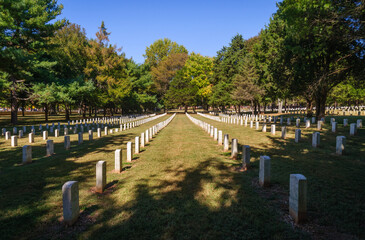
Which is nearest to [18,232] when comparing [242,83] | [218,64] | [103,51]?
[242,83]

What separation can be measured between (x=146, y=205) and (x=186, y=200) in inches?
36.1

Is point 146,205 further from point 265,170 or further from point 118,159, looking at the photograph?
point 265,170

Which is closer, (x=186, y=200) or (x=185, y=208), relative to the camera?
(x=185, y=208)

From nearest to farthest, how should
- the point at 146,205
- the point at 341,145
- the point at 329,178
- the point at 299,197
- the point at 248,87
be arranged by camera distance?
the point at 299,197 → the point at 146,205 → the point at 329,178 → the point at 341,145 → the point at 248,87

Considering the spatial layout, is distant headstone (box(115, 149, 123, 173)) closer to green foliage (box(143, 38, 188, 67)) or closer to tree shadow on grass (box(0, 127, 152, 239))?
tree shadow on grass (box(0, 127, 152, 239))

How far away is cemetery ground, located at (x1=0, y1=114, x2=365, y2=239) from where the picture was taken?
351 cm

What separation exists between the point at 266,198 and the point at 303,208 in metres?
1.11

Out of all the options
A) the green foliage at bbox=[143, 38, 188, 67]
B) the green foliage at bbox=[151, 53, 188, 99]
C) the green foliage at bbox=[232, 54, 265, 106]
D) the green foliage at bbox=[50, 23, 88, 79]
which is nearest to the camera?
the green foliage at bbox=[50, 23, 88, 79]

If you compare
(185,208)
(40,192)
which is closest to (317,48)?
(185,208)

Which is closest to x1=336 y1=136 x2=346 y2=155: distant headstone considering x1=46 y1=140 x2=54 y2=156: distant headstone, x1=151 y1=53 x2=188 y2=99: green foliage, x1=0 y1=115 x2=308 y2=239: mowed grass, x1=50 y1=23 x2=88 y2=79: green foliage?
x1=0 y1=115 x2=308 y2=239: mowed grass

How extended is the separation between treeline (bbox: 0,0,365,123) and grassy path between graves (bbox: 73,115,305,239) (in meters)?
10.2

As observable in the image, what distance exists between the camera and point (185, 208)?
4277 mm

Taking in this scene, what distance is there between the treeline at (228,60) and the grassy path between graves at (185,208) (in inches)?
401

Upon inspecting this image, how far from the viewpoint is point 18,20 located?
22984 millimetres
